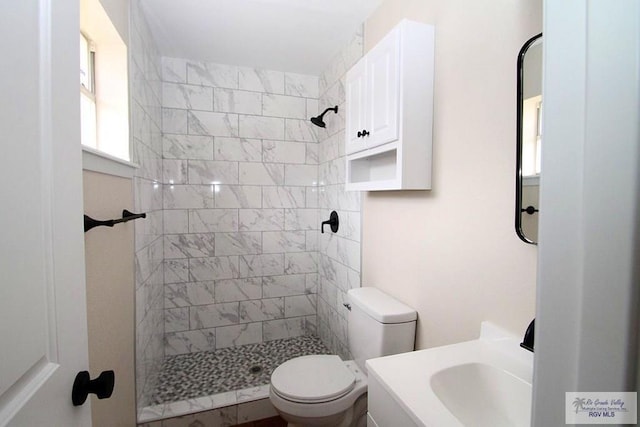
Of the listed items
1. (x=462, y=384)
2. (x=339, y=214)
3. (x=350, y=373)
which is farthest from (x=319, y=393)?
(x=339, y=214)

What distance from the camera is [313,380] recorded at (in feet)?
4.90

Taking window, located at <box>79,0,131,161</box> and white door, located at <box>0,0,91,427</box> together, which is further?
window, located at <box>79,0,131,161</box>

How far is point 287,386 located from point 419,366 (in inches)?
32.2

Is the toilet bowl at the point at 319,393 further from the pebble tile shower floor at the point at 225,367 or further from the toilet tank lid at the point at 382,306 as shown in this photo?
the pebble tile shower floor at the point at 225,367

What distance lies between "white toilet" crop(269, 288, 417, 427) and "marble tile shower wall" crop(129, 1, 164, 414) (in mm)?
889

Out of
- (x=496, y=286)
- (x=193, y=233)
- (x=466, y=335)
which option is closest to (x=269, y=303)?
(x=193, y=233)

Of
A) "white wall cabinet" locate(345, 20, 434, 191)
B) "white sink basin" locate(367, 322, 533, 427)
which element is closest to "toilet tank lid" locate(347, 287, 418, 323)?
"white sink basin" locate(367, 322, 533, 427)

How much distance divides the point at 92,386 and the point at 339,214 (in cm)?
184

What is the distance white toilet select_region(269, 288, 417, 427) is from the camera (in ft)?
4.43

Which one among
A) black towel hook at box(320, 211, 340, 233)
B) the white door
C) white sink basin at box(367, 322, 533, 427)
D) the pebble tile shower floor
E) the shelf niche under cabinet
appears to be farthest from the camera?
black towel hook at box(320, 211, 340, 233)

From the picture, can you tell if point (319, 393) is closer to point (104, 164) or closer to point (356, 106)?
point (104, 164)

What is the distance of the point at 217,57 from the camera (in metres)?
2.36

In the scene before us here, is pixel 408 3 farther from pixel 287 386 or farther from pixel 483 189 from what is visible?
pixel 287 386

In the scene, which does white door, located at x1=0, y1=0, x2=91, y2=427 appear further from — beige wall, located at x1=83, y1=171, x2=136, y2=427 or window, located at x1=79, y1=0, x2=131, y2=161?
window, located at x1=79, y1=0, x2=131, y2=161
